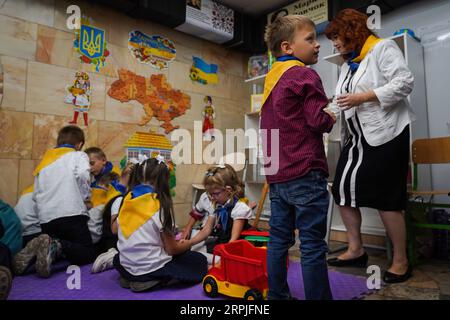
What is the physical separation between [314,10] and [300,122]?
2179 mm

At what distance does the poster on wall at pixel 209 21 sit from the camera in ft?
9.48

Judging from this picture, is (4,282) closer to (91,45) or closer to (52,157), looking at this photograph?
(52,157)

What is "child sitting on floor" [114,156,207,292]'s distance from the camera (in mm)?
1422

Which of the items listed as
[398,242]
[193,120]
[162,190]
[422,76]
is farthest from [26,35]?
[422,76]

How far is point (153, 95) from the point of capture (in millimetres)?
2920

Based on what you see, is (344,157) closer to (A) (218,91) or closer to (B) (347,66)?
(B) (347,66)

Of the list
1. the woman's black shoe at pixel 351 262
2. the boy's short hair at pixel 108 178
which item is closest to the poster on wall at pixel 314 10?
the woman's black shoe at pixel 351 262

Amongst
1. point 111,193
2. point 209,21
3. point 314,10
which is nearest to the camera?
point 111,193

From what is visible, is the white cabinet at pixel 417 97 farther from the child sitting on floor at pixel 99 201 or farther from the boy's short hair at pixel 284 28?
the child sitting on floor at pixel 99 201

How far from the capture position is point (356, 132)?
1.70 meters

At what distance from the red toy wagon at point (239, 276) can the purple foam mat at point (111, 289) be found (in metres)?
0.06

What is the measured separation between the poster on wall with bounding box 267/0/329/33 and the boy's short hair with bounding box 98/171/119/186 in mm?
2061

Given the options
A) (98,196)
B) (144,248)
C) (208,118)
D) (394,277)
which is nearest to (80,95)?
(98,196)

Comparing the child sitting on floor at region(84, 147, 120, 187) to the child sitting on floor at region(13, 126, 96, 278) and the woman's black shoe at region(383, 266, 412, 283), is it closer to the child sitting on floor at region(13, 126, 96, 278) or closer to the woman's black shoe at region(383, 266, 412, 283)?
the child sitting on floor at region(13, 126, 96, 278)
